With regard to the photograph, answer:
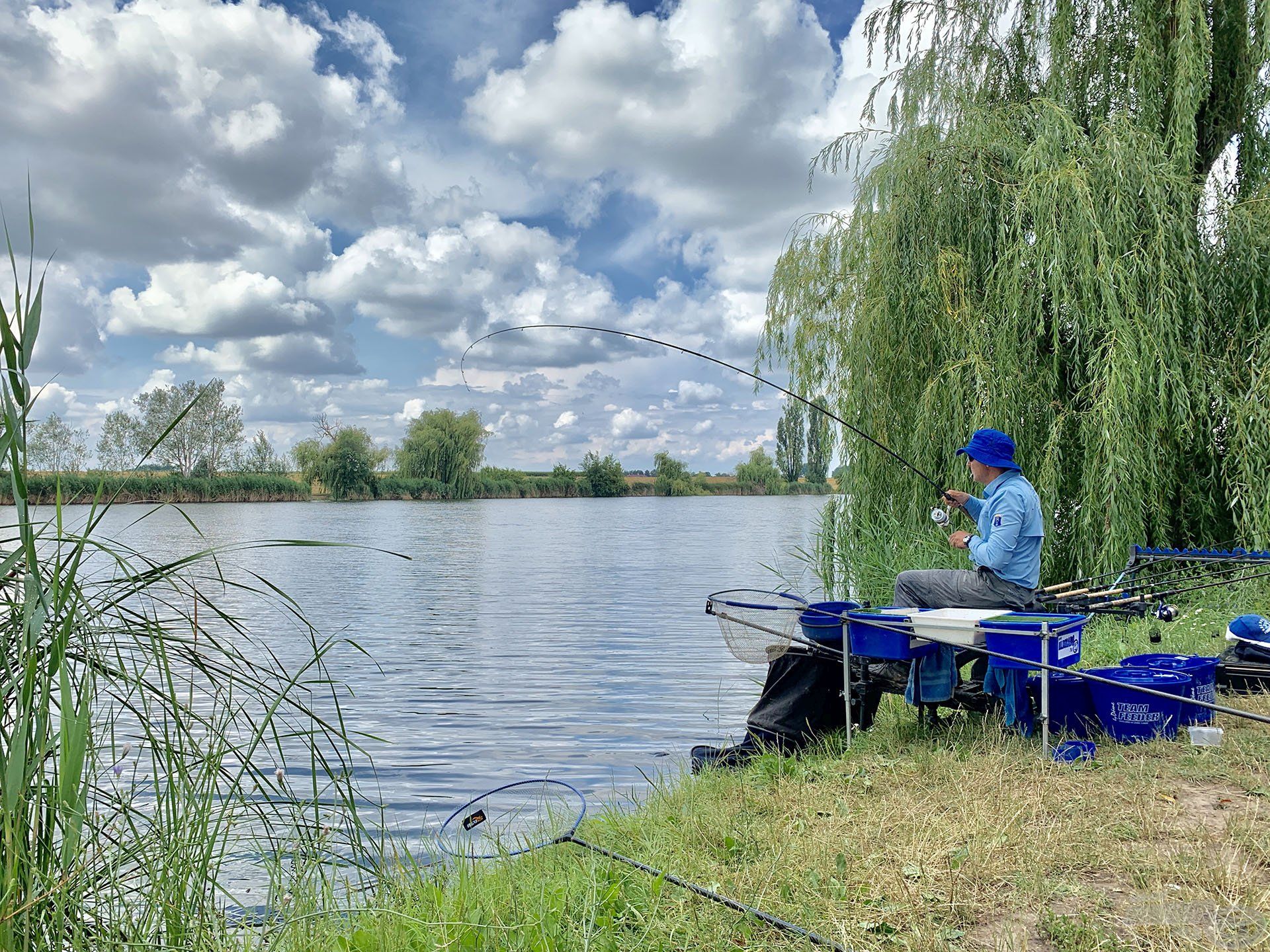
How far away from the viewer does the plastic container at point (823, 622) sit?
4984 mm

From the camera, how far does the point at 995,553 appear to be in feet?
18.1

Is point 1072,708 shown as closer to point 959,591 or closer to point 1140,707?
point 1140,707

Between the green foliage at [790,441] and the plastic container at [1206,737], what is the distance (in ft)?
22.8

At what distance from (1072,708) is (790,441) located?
22.8ft

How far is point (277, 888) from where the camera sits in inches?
125

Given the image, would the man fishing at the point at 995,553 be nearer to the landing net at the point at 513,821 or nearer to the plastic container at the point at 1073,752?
the plastic container at the point at 1073,752

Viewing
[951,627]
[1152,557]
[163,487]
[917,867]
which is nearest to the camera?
[917,867]

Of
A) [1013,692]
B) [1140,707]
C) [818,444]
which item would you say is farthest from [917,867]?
[818,444]

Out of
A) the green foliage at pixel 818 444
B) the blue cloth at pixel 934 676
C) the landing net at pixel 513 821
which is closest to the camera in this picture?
the landing net at pixel 513 821

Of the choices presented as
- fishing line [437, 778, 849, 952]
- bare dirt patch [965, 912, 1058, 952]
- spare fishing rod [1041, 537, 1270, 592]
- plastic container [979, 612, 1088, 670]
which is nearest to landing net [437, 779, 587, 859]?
fishing line [437, 778, 849, 952]

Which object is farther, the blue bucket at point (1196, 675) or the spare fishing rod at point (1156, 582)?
the spare fishing rod at point (1156, 582)

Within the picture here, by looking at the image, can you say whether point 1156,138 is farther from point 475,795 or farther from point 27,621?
point 27,621

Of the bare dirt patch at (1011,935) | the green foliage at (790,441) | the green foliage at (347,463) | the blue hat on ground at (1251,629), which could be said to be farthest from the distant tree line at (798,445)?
the green foliage at (347,463)

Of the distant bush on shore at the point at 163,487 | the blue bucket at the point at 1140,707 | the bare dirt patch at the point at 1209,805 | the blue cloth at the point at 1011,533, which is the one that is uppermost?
the distant bush on shore at the point at 163,487
